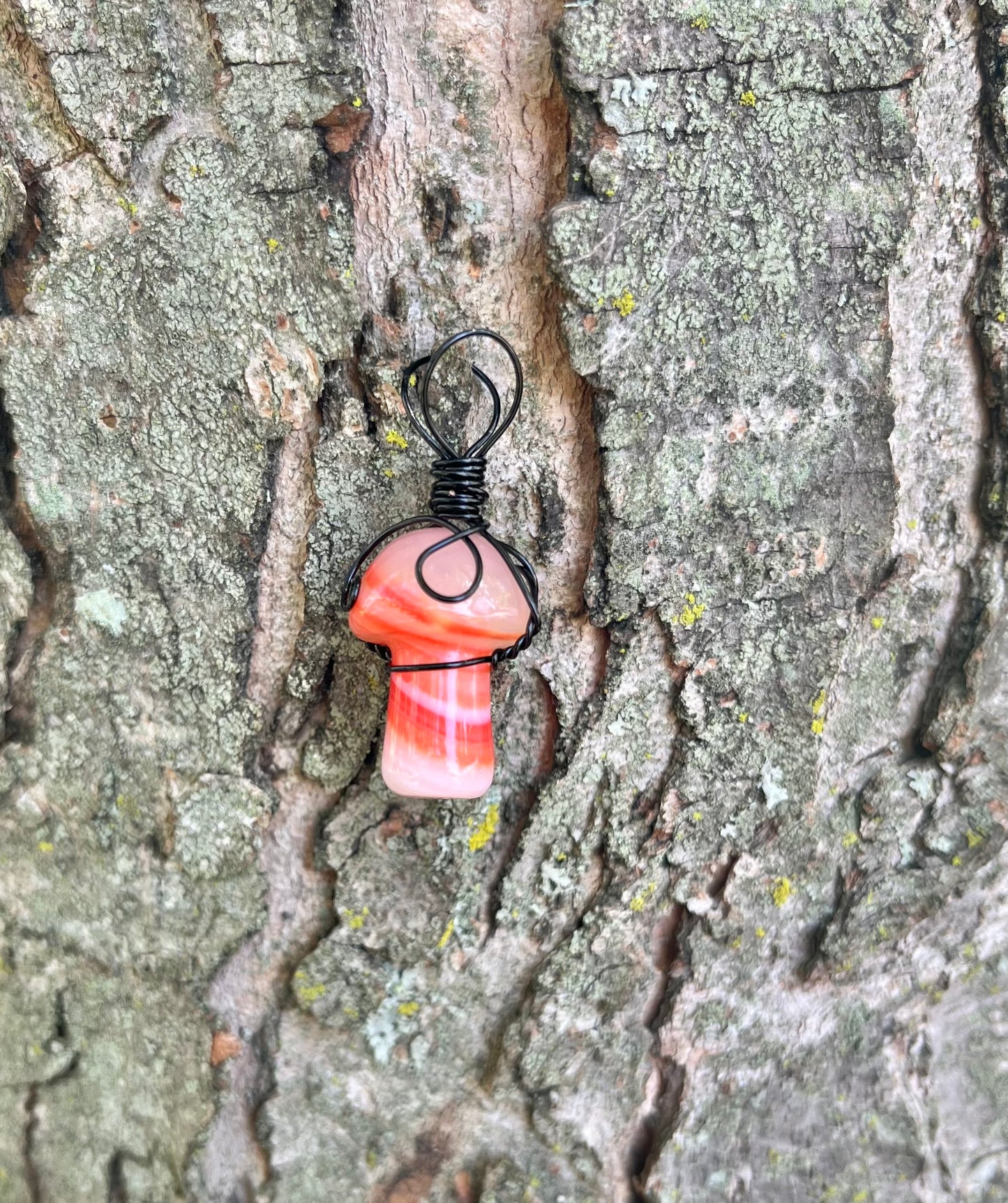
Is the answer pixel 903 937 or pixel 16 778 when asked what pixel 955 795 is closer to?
pixel 903 937

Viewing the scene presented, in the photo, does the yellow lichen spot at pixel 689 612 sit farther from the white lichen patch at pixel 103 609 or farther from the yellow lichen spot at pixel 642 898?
the white lichen patch at pixel 103 609

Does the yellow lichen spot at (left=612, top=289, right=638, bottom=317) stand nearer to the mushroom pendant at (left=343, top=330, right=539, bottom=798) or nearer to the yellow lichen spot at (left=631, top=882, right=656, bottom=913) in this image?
the mushroom pendant at (left=343, top=330, right=539, bottom=798)

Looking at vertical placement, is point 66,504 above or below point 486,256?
below

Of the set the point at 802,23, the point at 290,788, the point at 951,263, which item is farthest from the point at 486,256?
the point at 290,788

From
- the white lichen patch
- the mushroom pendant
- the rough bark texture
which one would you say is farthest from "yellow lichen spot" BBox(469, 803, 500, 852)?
the white lichen patch

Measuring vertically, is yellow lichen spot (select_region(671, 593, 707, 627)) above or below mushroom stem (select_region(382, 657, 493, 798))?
above

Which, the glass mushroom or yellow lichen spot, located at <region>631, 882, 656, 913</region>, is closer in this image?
the glass mushroom
